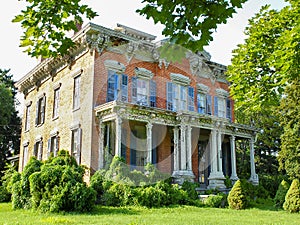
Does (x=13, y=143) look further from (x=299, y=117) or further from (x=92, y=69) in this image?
(x=299, y=117)

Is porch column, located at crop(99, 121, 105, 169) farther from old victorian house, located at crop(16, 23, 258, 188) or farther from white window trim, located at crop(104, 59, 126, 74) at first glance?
white window trim, located at crop(104, 59, 126, 74)

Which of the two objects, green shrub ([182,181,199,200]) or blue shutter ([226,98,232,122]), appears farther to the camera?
blue shutter ([226,98,232,122])

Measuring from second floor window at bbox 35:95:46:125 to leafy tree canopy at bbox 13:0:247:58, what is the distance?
18.7m

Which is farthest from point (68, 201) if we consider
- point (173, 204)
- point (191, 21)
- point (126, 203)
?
point (191, 21)

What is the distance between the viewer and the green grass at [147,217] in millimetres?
10578

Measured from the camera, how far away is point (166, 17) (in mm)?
5129

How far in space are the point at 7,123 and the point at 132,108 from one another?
74.3 feet

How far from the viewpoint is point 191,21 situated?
5105mm

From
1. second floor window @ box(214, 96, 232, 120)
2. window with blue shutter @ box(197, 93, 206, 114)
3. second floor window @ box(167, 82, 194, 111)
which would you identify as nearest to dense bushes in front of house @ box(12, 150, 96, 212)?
second floor window @ box(167, 82, 194, 111)

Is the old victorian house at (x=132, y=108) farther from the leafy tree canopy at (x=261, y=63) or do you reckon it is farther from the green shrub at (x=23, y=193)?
the leafy tree canopy at (x=261, y=63)

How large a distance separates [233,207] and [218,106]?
9.79 m

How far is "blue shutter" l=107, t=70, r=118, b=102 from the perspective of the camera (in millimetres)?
18984

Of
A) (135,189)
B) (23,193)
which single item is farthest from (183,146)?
(23,193)

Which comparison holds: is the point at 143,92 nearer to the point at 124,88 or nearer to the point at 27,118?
the point at 124,88
